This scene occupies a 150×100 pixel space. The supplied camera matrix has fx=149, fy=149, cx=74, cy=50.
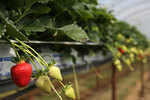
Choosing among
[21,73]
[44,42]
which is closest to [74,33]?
[44,42]

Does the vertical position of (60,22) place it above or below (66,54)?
above

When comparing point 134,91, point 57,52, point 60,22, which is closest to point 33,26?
point 60,22

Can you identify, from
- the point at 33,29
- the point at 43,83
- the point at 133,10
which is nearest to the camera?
the point at 43,83

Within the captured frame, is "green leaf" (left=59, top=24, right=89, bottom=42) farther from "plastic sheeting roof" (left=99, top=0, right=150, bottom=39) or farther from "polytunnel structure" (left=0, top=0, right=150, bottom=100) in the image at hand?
"plastic sheeting roof" (left=99, top=0, right=150, bottom=39)

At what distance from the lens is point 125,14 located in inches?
257

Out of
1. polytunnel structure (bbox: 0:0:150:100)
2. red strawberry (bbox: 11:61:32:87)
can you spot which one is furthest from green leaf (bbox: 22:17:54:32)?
red strawberry (bbox: 11:61:32:87)

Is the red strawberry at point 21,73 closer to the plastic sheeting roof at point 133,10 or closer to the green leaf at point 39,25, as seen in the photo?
the green leaf at point 39,25

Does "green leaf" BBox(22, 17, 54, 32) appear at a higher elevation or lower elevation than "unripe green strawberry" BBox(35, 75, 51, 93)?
higher

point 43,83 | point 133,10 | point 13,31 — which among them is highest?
point 133,10

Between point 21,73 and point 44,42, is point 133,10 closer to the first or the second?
point 44,42

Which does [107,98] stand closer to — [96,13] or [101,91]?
[101,91]

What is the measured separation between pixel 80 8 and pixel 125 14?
21.3ft

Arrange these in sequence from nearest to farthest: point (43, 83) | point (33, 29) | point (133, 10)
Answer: point (43, 83)
point (33, 29)
point (133, 10)

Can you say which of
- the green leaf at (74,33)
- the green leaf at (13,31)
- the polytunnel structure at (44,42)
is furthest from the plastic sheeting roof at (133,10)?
the green leaf at (13,31)
